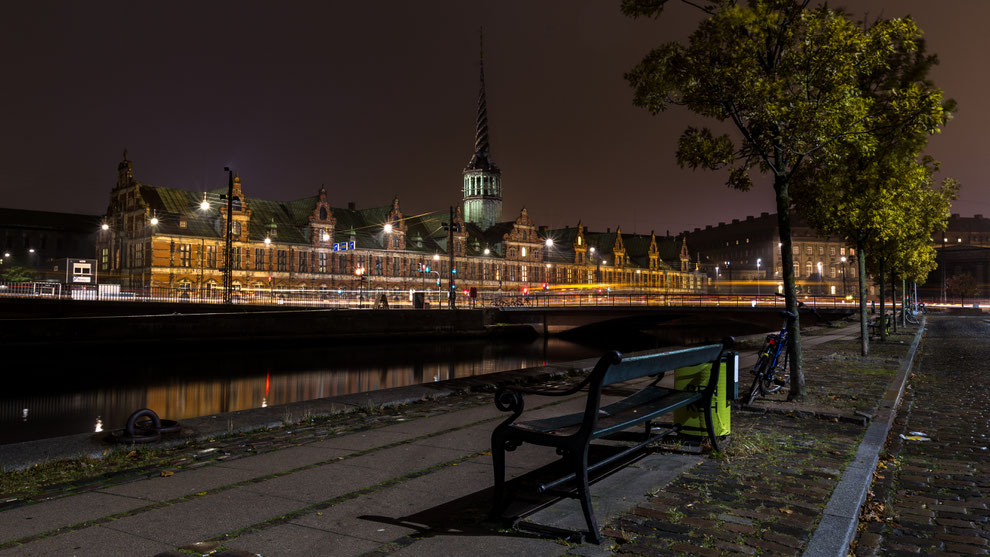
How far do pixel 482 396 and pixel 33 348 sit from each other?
29825 millimetres

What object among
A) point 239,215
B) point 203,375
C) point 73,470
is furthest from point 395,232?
point 73,470

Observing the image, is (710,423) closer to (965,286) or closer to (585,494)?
(585,494)

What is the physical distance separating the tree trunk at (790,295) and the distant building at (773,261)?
11377 cm

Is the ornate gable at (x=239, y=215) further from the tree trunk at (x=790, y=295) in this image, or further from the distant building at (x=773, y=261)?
the distant building at (x=773, y=261)

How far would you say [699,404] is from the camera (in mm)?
7426

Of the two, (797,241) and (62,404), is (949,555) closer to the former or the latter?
(62,404)

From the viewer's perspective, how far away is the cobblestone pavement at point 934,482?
4996 mm

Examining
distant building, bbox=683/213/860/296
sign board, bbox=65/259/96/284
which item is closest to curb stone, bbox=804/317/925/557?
sign board, bbox=65/259/96/284

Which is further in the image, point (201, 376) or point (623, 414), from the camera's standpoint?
point (201, 376)

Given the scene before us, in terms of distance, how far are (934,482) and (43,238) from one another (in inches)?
5295

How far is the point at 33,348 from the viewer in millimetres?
32531

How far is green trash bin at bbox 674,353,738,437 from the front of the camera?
744 cm

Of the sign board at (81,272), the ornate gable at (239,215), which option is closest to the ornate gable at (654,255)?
the ornate gable at (239,215)

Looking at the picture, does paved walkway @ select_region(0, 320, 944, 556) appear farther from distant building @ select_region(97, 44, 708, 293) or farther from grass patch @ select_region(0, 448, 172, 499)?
distant building @ select_region(97, 44, 708, 293)
